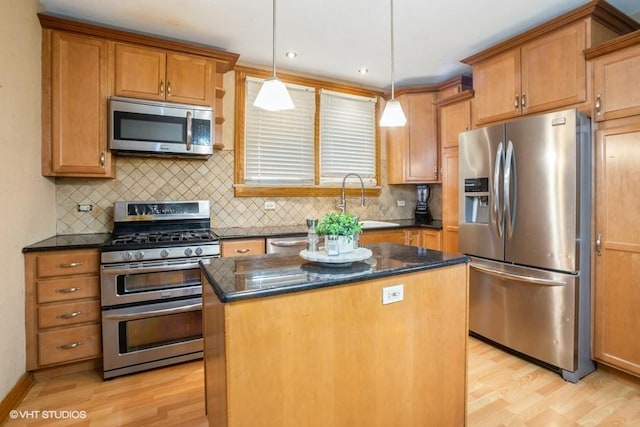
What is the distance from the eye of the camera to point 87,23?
2553 millimetres

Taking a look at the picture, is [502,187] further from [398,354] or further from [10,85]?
[10,85]

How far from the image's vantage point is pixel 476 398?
6.89 ft

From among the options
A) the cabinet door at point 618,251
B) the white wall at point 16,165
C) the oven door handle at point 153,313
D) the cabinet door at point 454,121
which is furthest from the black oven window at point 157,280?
the cabinet door at point 618,251

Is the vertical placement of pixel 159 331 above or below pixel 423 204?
below

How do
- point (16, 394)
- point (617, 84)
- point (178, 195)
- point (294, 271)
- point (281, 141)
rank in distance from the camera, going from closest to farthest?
point (294, 271) → point (16, 394) → point (617, 84) → point (178, 195) → point (281, 141)

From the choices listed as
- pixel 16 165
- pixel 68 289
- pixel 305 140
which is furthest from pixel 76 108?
pixel 305 140

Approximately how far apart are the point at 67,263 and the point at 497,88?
3633mm

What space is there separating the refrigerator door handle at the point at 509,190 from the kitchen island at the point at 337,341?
1.13m

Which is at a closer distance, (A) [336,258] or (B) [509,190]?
(A) [336,258]

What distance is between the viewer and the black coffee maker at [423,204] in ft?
13.8

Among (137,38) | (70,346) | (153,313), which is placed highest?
(137,38)

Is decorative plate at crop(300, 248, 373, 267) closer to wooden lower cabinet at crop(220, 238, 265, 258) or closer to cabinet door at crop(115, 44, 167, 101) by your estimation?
wooden lower cabinet at crop(220, 238, 265, 258)

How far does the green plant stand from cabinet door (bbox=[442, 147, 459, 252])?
2.18 meters

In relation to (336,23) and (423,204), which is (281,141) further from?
(423,204)
